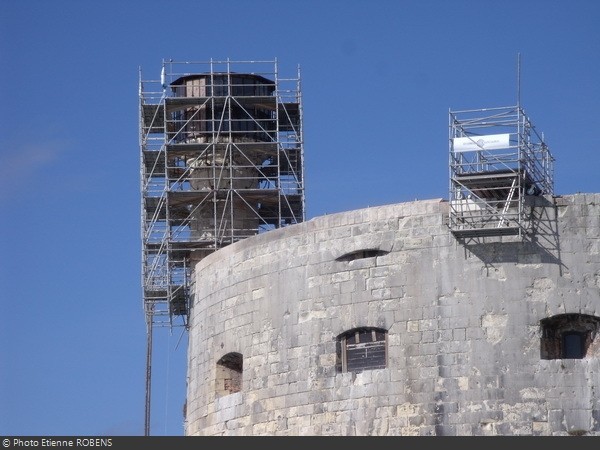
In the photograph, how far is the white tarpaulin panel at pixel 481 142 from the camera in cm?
3722

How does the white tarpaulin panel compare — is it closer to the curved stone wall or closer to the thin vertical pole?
the curved stone wall

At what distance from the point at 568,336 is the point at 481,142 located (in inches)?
160

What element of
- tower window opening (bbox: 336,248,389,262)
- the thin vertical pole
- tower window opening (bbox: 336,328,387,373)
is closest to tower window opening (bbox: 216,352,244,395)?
tower window opening (bbox: 336,328,387,373)

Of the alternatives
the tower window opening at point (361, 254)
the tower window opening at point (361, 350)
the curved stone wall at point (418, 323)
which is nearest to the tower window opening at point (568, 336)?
the curved stone wall at point (418, 323)

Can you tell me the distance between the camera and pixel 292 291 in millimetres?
39250

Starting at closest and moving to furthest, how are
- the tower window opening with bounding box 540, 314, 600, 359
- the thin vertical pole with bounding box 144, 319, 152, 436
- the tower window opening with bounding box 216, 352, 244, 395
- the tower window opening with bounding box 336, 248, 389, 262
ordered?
the tower window opening with bounding box 540, 314, 600, 359, the tower window opening with bounding box 336, 248, 389, 262, the tower window opening with bounding box 216, 352, 244, 395, the thin vertical pole with bounding box 144, 319, 152, 436

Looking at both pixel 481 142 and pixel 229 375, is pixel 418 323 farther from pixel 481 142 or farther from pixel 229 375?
pixel 229 375

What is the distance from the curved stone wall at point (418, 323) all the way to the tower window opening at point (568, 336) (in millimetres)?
131

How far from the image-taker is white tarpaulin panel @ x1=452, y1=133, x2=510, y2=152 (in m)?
37.2

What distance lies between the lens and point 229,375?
41.1 metres

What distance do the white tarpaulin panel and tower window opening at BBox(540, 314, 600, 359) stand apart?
3.53 meters

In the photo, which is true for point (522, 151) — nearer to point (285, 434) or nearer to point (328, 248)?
point (328, 248)

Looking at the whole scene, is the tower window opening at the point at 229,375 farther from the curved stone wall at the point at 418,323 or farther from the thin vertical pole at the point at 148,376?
the thin vertical pole at the point at 148,376
